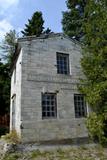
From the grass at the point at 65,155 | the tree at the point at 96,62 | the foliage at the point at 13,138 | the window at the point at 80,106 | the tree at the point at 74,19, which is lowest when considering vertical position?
the grass at the point at 65,155

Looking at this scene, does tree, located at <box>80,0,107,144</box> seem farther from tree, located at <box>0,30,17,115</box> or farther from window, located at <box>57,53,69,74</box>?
tree, located at <box>0,30,17,115</box>

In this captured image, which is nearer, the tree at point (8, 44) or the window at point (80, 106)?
the window at point (80, 106)

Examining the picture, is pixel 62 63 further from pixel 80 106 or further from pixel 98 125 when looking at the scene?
pixel 98 125

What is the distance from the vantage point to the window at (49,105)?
49.8ft

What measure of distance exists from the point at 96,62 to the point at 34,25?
60.6 ft

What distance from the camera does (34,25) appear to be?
32.1m

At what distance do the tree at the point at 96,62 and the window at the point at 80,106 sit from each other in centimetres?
63

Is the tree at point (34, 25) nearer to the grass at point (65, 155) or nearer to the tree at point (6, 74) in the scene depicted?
the tree at point (6, 74)

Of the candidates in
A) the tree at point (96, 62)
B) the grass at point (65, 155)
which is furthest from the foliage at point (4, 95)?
the grass at point (65, 155)

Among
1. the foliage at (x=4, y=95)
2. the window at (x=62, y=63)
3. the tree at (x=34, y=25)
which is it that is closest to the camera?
the window at (x=62, y=63)

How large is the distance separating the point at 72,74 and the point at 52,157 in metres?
6.16

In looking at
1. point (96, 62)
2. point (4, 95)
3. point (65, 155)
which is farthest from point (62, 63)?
point (4, 95)

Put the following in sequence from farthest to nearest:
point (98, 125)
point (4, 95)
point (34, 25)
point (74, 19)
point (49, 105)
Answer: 1. point (34, 25)
2. point (74, 19)
3. point (4, 95)
4. point (49, 105)
5. point (98, 125)

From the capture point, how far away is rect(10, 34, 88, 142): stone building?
572 inches
